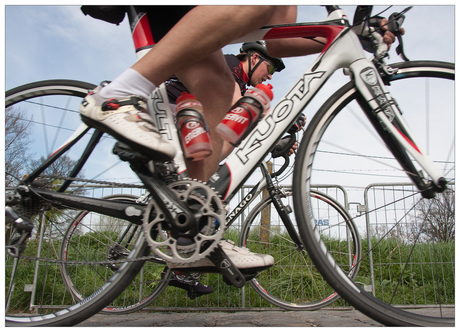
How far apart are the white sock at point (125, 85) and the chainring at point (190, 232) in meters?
0.37

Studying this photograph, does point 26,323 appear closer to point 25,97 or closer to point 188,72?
point 25,97

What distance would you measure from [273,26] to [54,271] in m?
3.55

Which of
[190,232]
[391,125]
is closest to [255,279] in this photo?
[190,232]

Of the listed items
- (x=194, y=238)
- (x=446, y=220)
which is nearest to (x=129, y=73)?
(x=194, y=238)

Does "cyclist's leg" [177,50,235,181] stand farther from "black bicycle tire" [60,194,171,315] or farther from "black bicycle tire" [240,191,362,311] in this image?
"black bicycle tire" [240,191,362,311]

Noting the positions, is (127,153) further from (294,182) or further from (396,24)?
(396,24)

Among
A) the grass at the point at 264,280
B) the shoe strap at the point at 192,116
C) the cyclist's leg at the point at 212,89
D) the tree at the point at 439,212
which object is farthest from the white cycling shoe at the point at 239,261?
the grass at the point at 264,280

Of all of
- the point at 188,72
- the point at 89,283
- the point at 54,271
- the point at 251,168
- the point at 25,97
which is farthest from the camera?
the point at 54,271

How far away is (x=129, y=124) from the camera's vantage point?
1.18 m

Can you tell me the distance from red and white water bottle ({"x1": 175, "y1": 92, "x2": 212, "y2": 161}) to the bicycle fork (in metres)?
0.62

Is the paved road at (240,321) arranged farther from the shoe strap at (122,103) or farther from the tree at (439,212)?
the shoe strap at (122,103)

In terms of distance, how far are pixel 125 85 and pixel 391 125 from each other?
0.98 m

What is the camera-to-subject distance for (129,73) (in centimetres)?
125

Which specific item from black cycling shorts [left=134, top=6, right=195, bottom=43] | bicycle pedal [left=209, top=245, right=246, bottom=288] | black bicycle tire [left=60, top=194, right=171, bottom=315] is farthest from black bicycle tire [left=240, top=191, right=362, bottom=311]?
black cycling shorts [left=134, top=6, right=195, bottom=43]
